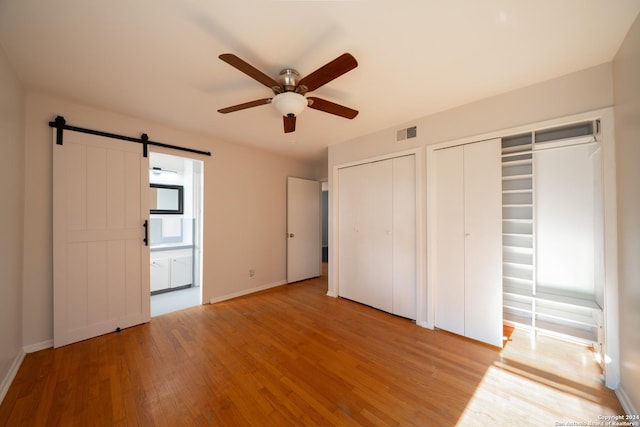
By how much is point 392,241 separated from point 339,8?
8.09 feet

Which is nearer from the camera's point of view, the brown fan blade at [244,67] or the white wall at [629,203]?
the brown fan blade at [244,67]

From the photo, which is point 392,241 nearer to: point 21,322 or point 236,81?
point 236,81

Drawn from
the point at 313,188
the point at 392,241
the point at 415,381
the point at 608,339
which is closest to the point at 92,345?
the point at 415,381

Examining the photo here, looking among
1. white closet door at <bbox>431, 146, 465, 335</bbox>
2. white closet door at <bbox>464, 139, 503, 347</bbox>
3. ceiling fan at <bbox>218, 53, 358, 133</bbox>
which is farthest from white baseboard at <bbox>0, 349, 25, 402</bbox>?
white closet door at <bbox>464, 139, 503, 347</bbox>

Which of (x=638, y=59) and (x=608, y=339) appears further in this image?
(x=608, y=339)

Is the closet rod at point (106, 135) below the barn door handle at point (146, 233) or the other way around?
the other way around

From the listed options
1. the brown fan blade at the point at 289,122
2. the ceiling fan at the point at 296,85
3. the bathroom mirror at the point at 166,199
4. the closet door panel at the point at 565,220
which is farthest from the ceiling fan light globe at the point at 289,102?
the bathroom mirror at the point at 166,199

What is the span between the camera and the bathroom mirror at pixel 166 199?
424cm

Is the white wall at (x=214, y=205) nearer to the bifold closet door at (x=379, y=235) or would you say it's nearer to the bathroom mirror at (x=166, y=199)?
the bifold closet door at (x=379, y=235)

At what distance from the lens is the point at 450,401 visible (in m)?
1.58

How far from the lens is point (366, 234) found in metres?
3.31

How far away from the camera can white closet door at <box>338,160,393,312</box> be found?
307cm

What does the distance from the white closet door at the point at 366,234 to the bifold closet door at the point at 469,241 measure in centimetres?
62

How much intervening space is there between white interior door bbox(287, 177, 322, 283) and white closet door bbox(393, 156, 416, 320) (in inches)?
81.7
